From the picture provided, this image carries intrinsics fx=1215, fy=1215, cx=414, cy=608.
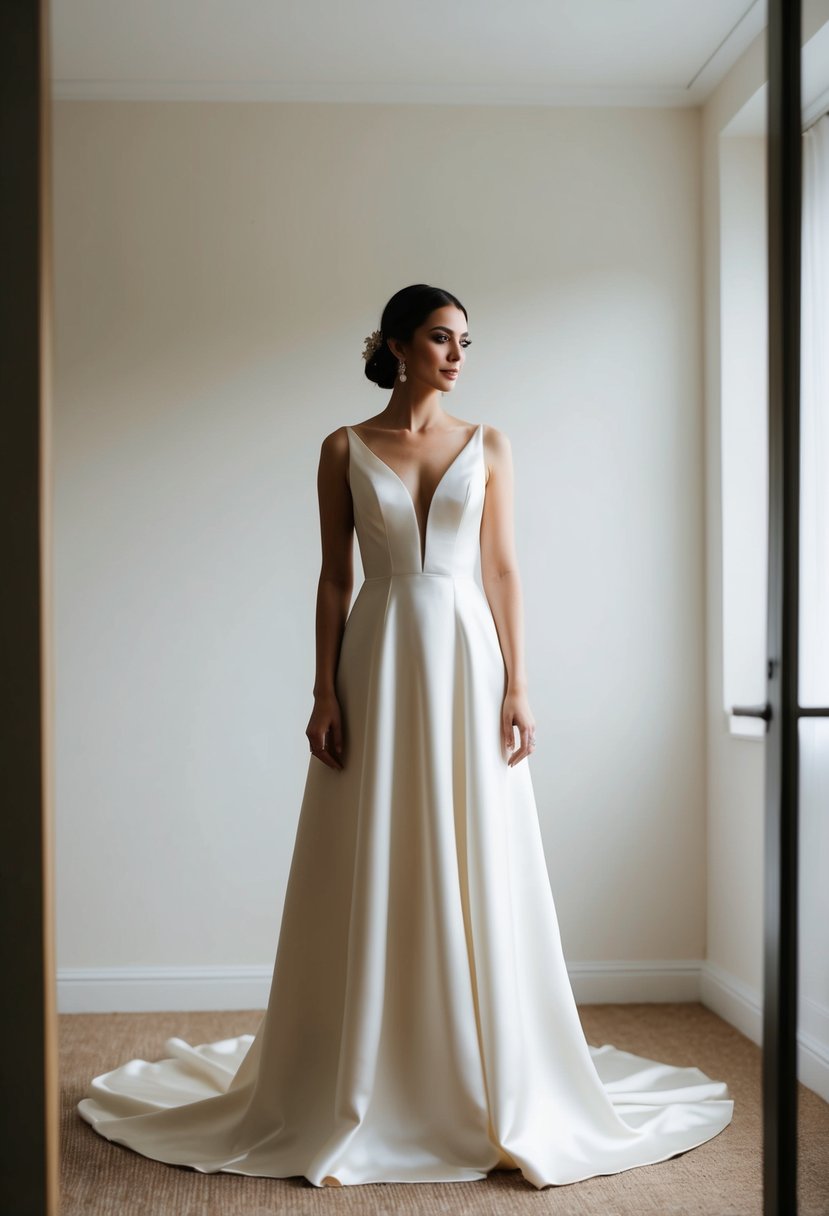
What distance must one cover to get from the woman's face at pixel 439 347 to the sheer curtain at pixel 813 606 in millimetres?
929

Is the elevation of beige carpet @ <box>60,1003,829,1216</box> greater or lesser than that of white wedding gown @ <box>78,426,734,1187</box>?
lesser

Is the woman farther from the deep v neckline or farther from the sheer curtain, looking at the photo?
the sheer curtain

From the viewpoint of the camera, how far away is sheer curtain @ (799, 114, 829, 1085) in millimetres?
1821

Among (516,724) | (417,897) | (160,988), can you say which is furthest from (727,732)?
(160,988)

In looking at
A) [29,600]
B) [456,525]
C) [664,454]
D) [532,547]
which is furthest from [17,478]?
[664,454]

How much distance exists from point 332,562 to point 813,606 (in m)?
1.19

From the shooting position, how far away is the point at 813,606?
6.02 feet

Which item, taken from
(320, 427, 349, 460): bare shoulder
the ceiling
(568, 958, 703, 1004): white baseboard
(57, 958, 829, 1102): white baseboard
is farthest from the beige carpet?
the ceiling

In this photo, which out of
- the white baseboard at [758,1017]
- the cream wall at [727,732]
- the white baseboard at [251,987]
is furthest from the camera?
the white baseboard at [251,987]

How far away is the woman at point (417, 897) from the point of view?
2.43 meters

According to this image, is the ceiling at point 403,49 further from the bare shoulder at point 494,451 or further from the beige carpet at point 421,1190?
the beige carpet at point 421,1190

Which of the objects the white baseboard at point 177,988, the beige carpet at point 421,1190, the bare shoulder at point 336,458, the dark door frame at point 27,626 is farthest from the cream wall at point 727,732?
the dark door frame at point 27,626

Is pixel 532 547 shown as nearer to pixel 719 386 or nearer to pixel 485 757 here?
pixel 719 386

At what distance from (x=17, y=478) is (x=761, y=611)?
273 cm
